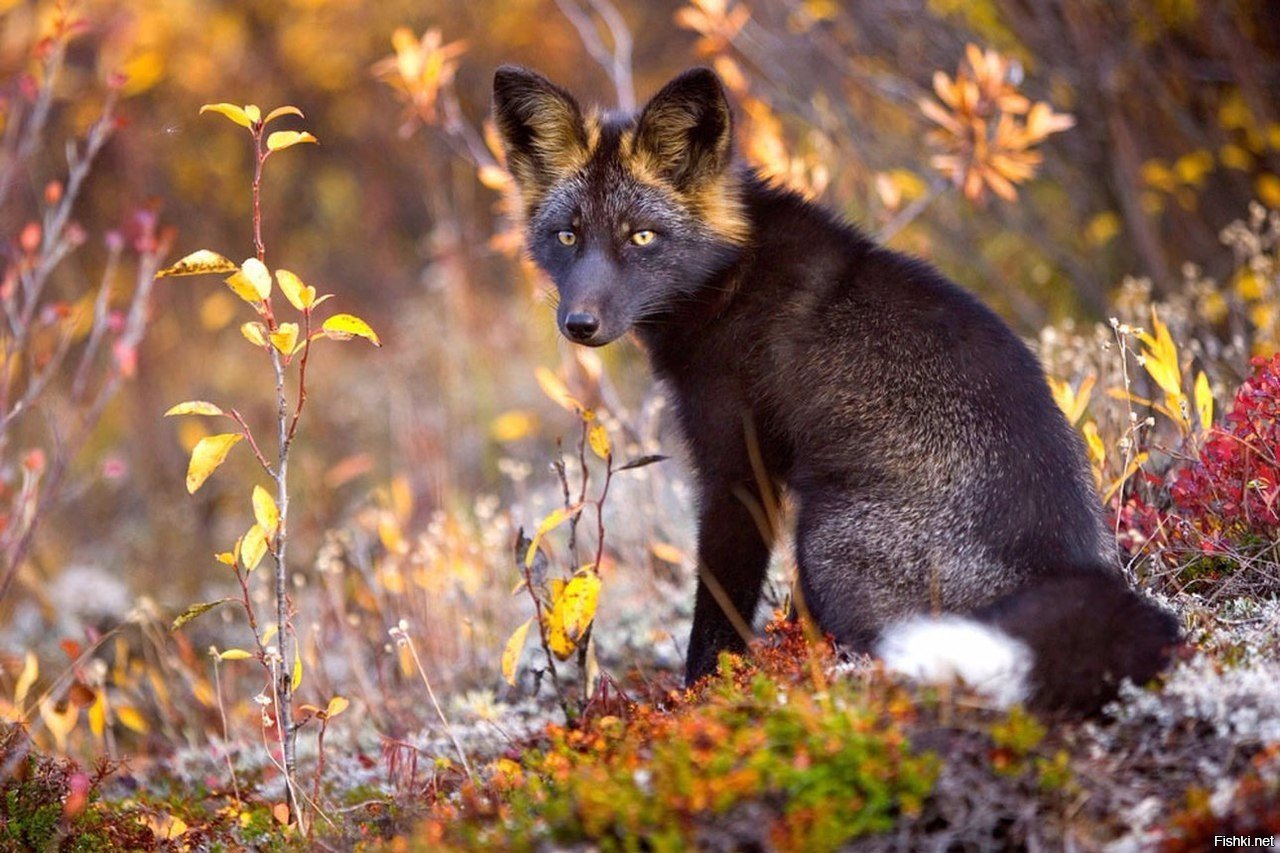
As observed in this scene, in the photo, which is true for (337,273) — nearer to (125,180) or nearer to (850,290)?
(125,180)

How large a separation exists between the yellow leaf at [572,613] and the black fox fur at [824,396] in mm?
455

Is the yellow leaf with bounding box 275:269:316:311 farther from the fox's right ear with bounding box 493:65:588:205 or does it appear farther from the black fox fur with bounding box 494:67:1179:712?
the fox's right ear with bounding box 493:65:588:205

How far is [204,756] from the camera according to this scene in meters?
5.30

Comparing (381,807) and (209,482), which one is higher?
(381,807)

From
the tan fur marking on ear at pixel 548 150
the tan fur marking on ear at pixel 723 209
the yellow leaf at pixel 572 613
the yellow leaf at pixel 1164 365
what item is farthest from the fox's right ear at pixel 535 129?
the yellow leaf at pixel 1164 365

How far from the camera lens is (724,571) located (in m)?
4.28

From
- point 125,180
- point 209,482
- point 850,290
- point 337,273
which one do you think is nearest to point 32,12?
point 125,180

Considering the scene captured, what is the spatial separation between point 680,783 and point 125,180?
11.8 metres

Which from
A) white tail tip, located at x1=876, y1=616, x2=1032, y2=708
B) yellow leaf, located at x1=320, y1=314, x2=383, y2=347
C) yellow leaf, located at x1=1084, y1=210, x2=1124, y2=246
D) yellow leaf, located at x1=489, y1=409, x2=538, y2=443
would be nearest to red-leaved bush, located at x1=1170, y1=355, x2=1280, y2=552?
white tail tip, located at x1=876, y1=616, x2=1032, y2=708

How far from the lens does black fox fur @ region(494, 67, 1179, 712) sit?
3.52 meters

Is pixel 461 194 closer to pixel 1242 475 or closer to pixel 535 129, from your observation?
pixel 535 129

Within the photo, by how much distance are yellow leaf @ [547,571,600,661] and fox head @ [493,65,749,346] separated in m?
0.88

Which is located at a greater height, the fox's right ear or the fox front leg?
the fox's right ear

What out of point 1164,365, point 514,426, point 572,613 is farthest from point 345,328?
point 514,426
